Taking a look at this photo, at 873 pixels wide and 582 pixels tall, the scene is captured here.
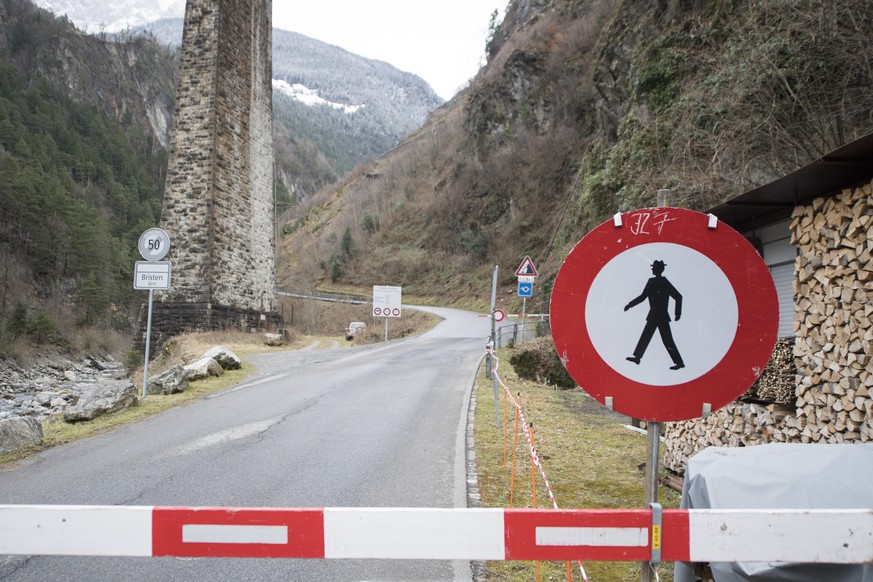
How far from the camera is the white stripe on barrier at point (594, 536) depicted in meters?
2.12

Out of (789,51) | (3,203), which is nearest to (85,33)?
(3,203)

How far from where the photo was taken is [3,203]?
57.7 meters

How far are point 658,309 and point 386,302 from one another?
28.0 m

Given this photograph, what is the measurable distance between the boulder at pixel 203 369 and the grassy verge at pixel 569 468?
6.14 m

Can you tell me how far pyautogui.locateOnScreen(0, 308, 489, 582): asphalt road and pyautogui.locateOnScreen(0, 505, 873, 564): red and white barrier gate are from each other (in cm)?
182

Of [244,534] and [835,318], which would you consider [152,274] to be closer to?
[244,534]

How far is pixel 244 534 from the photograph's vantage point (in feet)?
7.16

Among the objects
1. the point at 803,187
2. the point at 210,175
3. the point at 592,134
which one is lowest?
the point at 803,187

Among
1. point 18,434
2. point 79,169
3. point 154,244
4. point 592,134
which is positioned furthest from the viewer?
point 79,169

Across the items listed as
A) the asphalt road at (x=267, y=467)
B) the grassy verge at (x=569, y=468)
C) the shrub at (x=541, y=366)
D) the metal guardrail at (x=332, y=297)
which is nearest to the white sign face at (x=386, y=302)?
the shrub at (x=541, y=366)

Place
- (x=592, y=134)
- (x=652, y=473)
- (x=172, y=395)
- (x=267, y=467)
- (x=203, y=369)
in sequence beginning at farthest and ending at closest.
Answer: (x=592, y=134) → (x=203, y=369) → (x=172, y=395) → (x=267, y=467) → (x=652, y=473)

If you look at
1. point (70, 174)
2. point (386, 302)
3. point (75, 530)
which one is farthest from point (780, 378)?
point (70, 174)

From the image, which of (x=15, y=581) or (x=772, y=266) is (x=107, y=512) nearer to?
(x=15, y=581)

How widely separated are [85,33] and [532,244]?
144515 mm
